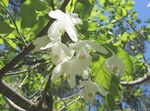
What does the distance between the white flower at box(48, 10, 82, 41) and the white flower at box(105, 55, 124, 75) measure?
22 cm

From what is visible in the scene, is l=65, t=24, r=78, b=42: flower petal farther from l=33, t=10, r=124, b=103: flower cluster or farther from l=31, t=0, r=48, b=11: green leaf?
l=31, t=0, r=48, b=11: green leaf

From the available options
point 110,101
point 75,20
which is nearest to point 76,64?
point 75,20

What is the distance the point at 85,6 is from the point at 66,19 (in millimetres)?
375

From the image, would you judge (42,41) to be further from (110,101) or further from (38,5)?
(110,101)

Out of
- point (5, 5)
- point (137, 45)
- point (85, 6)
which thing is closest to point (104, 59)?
point (85, 6)

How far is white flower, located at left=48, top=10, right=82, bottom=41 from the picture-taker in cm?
112

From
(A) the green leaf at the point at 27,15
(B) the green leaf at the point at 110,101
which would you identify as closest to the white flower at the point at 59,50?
(A) the green leaf at the point at 27,15

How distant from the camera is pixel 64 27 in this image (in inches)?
44.4

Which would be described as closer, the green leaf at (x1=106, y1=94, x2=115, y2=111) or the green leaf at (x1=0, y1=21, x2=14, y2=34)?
the green leaf at (x1=0, y1=21, x2=14, y2=34)

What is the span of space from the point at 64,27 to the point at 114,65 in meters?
0.24

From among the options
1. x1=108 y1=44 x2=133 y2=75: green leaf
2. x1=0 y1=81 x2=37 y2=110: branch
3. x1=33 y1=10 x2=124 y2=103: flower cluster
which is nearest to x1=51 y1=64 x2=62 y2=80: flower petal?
x1=33 y1=10 x2=124 y2=103: flower cluster

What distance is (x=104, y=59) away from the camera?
1.44 metres


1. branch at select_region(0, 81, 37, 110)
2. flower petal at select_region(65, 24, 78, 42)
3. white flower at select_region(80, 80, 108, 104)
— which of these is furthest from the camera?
branch at select_region(0, 81, 37, 110)

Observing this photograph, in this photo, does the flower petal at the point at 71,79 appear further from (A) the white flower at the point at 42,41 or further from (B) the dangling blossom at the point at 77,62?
(A) the white flower at the point at 42,41
